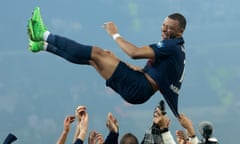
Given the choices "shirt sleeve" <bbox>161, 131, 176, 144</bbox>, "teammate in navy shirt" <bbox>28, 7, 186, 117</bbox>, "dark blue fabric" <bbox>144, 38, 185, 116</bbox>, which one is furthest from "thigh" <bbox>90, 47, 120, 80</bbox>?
"shirt sleeve" <bbox>161, 131, 176, 144</bbox>

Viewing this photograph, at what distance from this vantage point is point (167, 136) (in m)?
5.70

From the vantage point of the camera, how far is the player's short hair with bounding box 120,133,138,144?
5.29m

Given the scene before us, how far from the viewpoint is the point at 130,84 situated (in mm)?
5926

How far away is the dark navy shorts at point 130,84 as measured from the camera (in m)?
5.90

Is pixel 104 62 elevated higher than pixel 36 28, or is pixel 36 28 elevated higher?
pixel 36 28

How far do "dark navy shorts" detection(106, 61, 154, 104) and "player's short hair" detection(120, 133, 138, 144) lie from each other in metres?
0.62

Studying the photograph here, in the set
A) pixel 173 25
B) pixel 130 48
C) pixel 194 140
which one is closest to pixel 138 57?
pixel 130 48

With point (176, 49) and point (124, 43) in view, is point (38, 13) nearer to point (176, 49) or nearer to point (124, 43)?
point (124, 43)

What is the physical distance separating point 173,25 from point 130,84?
0.92m

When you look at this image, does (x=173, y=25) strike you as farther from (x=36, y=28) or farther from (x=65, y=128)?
(x=65, y=128)

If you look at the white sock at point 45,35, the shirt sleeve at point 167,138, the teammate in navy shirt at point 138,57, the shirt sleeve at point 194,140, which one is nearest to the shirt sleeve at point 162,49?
the teammate in navy shirt at point 138,57

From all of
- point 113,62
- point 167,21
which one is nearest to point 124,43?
point 113,62

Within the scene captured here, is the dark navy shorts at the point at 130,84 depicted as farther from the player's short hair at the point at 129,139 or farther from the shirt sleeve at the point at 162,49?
the player's short hair at the point at 129,139

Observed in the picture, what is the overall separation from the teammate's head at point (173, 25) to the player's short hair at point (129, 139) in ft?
4.70
